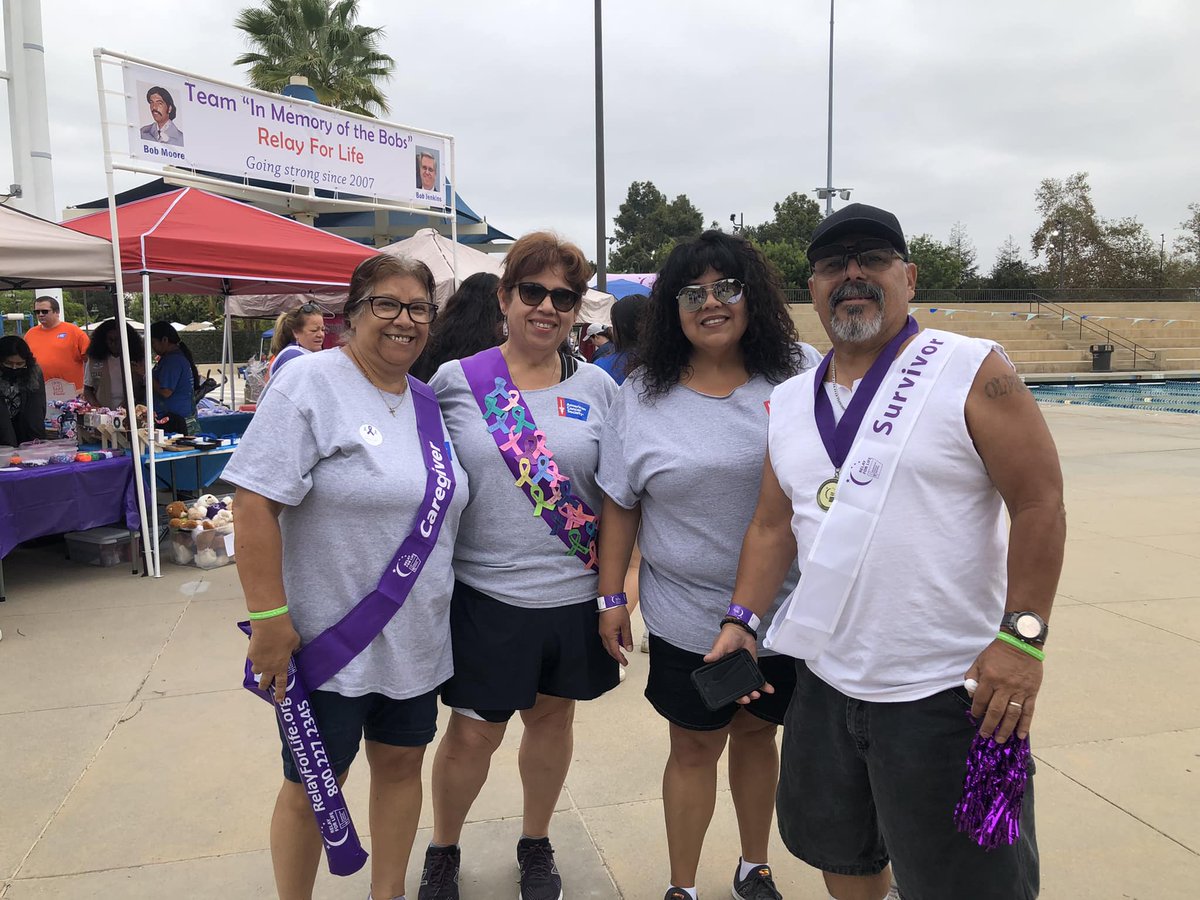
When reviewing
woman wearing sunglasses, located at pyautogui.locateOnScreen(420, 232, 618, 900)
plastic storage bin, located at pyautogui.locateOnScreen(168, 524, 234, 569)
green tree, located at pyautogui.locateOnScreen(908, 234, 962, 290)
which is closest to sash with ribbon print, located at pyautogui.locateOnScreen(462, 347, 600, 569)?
woman wearing sunglasses, located at pyautogui.locateOnScreen(420, 232, 618, 900)

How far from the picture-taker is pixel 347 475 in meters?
1.92

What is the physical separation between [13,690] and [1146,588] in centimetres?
624

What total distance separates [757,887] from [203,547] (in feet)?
16.5

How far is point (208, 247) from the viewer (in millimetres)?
5918

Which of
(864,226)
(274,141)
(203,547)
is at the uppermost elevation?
(274,141)

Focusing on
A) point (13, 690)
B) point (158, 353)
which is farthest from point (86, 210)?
point (13, 690)

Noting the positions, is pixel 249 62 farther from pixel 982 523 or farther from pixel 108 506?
pixel 982 523

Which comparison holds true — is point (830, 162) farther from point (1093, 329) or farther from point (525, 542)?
point (525, 542)

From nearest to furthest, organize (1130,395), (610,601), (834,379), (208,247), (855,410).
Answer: (855,410) < (834,379) < (610,601) < (208,247) < (1130,395)

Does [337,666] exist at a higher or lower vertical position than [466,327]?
lower

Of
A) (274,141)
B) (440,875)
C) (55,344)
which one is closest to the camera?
(440,875)

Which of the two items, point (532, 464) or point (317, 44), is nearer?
point (532, 464)

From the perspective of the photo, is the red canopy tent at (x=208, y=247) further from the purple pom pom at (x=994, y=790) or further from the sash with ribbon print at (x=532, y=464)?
the purple pom pom at (x=994, y=790)

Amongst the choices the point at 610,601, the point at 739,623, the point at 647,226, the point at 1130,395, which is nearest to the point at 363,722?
the point at 610,601
